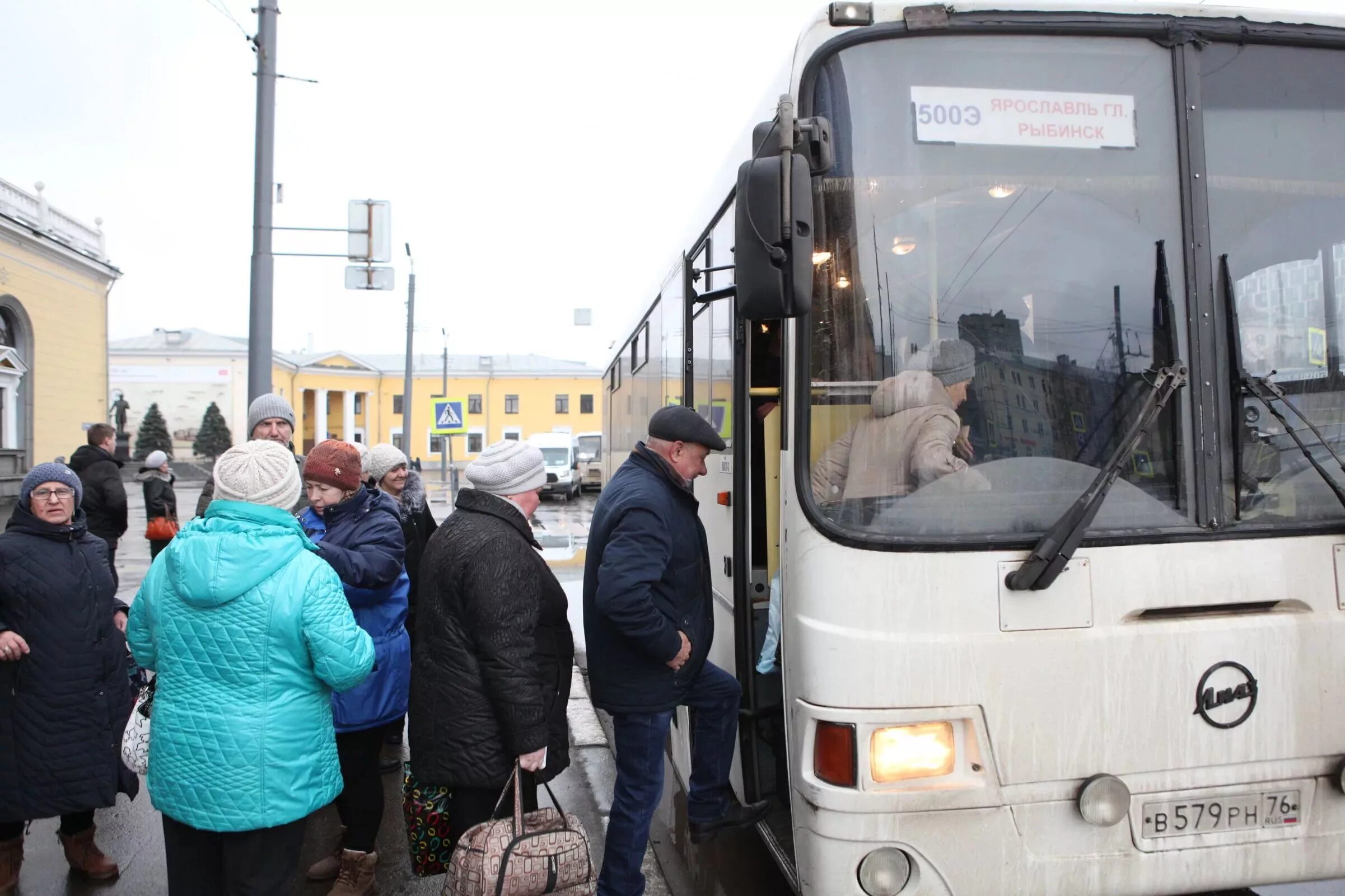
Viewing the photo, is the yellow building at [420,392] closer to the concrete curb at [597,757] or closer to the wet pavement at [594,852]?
the concrete curb at [597,757]

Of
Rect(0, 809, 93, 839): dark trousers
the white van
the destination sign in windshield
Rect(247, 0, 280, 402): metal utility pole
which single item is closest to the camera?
the destination sign in windshield

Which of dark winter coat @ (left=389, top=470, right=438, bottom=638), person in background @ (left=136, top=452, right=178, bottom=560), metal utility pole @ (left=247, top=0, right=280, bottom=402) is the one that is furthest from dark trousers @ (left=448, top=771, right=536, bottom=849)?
person in background @ (left=136, top=452, right=178, bottom=560)

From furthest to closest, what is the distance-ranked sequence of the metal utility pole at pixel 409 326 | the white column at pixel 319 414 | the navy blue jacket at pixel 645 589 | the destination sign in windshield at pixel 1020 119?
the white column at pixel 319 414
the metal utility pole at pixel 409 326
the navy blue jacket at pixel 645 589
the destination sign in windshield at pixel 1020 119

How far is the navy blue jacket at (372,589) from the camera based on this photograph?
12.0ft

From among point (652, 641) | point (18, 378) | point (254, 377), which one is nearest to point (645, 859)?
point (652, 641)

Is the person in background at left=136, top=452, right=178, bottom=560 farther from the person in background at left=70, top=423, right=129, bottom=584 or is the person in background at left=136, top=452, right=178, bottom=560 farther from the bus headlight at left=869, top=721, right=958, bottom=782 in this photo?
the bus headlight at left=869, top=721, right=958, bottom=782

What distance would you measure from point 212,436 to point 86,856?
59857 mm

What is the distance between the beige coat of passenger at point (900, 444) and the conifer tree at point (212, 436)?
59320 mm

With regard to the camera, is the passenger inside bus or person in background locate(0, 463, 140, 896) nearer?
the passenger inside bus

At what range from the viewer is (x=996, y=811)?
2605 millimetres

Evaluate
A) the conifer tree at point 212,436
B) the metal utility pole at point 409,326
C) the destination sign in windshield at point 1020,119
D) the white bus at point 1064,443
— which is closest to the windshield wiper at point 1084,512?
the white bus at point 1064,443

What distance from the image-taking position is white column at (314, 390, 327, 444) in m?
70.1

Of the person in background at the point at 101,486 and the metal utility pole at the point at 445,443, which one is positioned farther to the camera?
the metal utility pole at the point at 445,443

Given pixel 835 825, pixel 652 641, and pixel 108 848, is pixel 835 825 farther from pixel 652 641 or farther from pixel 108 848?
pixel 108 848
